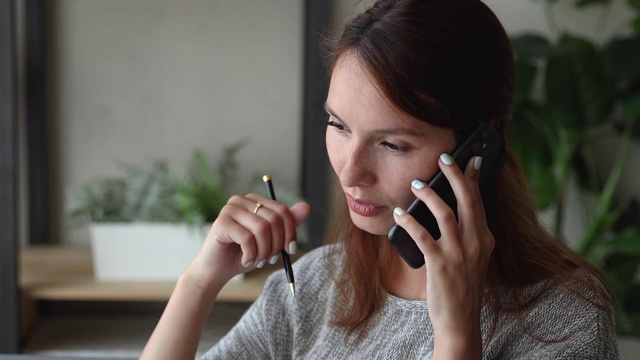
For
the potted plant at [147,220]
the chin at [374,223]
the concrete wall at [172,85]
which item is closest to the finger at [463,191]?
the chin at [374,223]

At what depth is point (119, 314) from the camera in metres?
2.29

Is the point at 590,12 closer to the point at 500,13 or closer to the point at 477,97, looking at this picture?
the point at 500,13

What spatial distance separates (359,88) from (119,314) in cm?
153

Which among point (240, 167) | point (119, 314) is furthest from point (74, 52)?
point (119, 314)

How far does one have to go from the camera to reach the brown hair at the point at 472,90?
92 cm

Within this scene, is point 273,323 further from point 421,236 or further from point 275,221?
point 421,236

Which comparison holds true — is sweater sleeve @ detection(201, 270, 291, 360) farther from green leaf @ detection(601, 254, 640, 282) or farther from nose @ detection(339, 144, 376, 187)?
green leaf @ detection(601, 254, 640, 282)

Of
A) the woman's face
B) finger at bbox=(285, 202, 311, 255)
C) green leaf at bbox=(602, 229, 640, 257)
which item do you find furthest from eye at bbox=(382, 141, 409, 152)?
green leaf at bbox=(602, 229, 640, 257)

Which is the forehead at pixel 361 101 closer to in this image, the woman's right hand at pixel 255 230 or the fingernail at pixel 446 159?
the fingernail at pixel 446 159

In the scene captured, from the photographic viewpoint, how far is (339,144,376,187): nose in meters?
0.95

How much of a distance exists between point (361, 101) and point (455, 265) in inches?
8.1

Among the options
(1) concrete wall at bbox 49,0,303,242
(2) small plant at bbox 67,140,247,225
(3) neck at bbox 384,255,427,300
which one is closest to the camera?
(3) neck at bbox 384,255,427,300

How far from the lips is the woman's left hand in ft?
0.26

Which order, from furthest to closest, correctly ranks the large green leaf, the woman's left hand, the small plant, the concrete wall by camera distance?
the concrete wall → the large green leaf → the small plant → the woman's left hand
